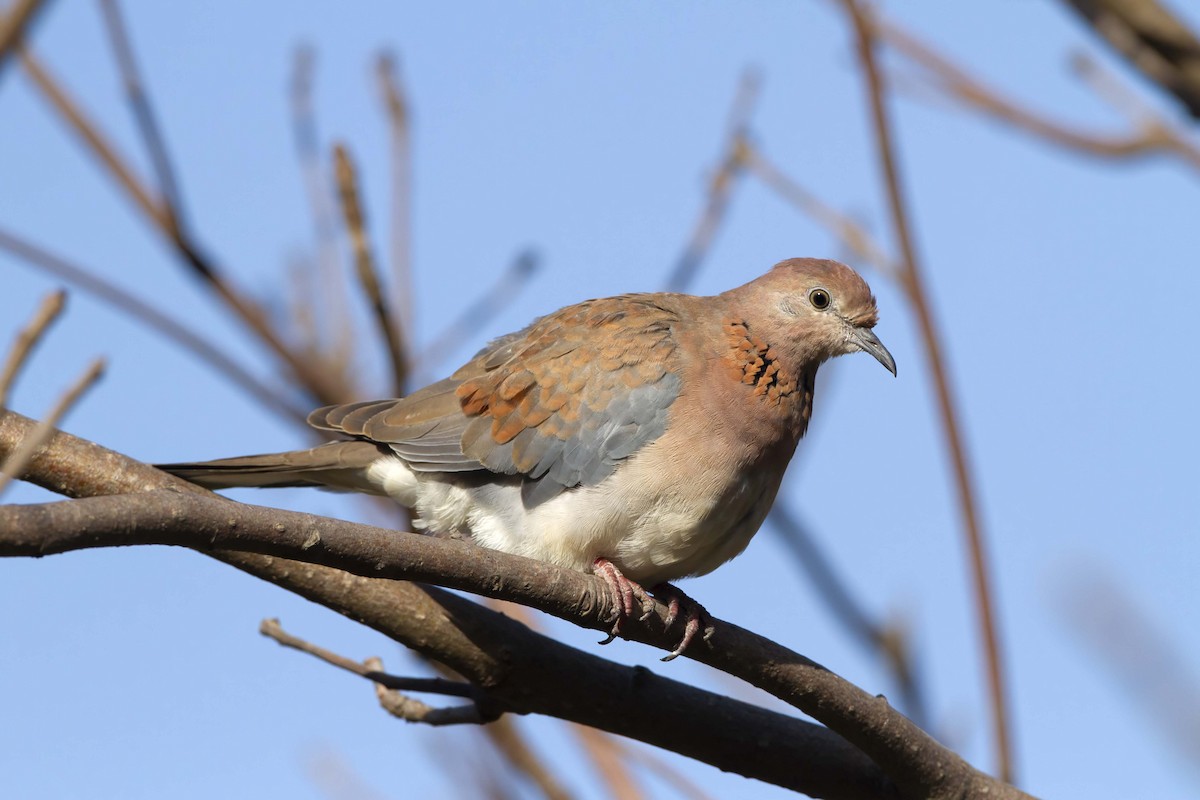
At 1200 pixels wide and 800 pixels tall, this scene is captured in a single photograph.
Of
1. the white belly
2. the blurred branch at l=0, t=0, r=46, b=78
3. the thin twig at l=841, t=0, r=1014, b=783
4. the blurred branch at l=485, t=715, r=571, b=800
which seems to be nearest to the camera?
the blurred branch at l=0, t=0, r=46, b=78

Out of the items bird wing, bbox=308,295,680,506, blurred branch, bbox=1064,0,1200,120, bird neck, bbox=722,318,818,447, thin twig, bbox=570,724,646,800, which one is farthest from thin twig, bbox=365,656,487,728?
blurred branch, bbox=1064,0,1200,120

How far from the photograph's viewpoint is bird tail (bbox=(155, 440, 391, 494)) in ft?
14.5

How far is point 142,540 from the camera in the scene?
238 centimetres

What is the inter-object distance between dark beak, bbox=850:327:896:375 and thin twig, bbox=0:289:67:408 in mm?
3405

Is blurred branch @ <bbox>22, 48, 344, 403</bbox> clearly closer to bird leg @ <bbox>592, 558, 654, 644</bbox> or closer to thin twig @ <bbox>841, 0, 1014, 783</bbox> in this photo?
bird leg @ <bbox>592, 558, 654, 644</bbox>

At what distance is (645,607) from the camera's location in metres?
3.98

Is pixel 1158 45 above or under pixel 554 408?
under

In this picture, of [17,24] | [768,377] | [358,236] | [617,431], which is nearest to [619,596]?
[617,431]

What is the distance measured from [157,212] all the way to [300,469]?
3.80 feet

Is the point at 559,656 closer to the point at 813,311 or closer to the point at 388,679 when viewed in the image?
the point at 388,679

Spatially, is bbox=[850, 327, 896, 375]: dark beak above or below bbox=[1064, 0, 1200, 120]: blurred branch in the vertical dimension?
above

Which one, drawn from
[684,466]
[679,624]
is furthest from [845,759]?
[684,466]

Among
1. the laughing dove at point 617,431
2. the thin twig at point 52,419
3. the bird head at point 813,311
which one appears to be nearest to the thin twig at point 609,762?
the laughing dove at point 617,431

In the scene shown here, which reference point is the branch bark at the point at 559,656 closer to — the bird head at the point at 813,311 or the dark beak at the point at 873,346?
the bird head at the point at 813,311
